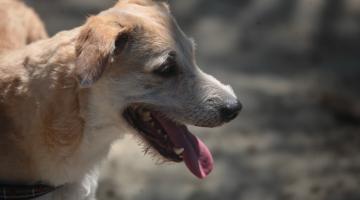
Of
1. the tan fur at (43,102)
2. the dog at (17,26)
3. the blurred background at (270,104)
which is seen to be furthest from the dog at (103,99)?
the blurred background at (270,104)

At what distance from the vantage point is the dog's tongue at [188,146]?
12.2 feet

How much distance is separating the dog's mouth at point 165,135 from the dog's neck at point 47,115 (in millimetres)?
103

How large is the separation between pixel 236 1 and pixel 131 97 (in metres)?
3.79

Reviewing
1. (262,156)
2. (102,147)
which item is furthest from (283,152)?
(102,147)

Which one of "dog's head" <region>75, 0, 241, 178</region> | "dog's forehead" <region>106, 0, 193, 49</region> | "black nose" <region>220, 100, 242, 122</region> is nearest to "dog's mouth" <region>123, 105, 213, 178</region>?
"dog's head" <region>75, 0, 241, 178</region>

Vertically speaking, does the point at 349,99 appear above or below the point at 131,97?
below

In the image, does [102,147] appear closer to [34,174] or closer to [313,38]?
[34,174]

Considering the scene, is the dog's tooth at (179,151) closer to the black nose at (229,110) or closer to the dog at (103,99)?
the dog at (103,99)

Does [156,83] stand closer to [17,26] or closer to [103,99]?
[103,99]

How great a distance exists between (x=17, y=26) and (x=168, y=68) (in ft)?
3.70

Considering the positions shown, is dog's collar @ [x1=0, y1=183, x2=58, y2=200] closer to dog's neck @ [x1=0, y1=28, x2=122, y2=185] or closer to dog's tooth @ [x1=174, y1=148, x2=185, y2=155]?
dog's neck @ [x1=0, y1=28, x2=122, y2=185]

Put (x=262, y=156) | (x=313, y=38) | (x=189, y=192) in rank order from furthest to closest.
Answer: (x=313, y=38)
(x=262, y=156)
(x=189, y=192)

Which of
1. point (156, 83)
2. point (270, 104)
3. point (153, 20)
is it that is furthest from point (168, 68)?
point (270, 104)

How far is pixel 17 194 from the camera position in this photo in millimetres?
3689
